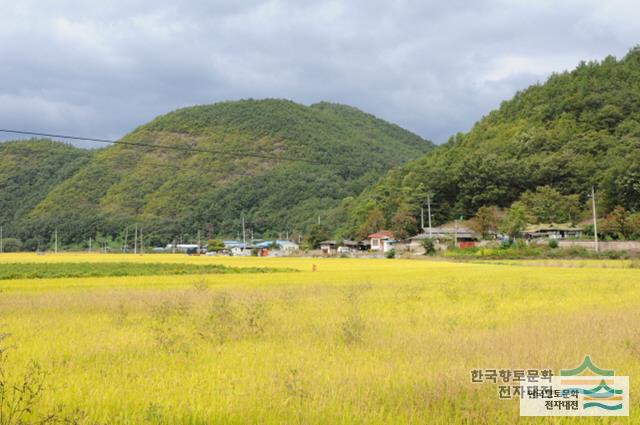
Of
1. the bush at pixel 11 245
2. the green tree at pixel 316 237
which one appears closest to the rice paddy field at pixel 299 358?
the green tree at pixel 316 237

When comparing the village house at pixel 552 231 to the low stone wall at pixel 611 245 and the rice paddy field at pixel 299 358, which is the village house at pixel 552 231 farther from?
the rice paddy field at pixel 299 358

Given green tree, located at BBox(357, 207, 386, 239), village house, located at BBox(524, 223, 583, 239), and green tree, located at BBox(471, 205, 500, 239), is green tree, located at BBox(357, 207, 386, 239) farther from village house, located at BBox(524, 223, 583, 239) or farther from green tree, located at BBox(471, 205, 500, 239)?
village house, located at BBox(524, 223, 583, 239)

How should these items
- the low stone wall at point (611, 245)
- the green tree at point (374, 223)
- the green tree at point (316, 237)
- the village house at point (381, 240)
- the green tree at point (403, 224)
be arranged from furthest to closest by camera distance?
the green tree at point (316, 237) < the green tree at point (374, 223) < the green tree at point (403, 224) < the village house at point (381, 240) < the low stone wall at point (611, 245)

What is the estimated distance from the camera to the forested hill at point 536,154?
77.8 metres

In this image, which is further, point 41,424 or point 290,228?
point 290,228

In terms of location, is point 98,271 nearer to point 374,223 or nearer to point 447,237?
point 447,237

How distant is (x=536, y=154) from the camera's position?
83250 millimetres

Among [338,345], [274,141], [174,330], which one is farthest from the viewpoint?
[274,141]

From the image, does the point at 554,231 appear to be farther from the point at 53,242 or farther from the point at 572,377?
the point at 53,242

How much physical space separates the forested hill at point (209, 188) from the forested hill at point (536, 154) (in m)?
11.4

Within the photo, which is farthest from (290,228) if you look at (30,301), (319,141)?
(30,301)

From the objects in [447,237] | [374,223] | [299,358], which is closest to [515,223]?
[447,237]

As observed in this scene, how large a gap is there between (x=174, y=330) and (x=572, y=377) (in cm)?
715

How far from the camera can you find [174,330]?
10531 millimetres
